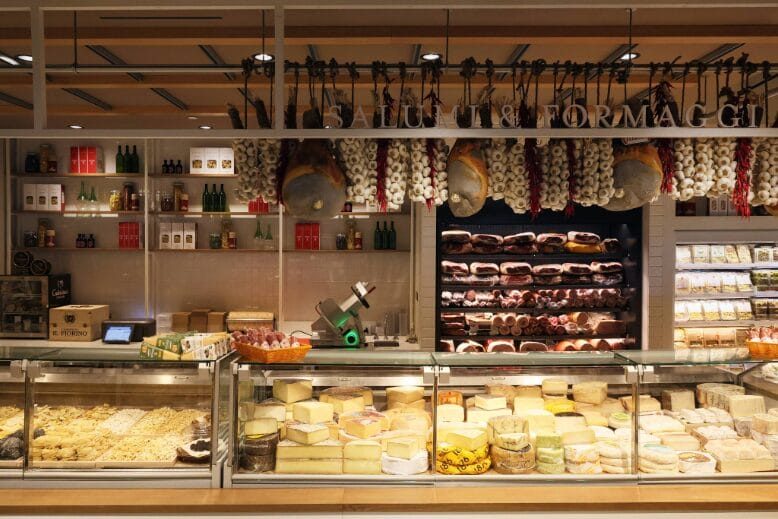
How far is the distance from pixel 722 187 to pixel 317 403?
7.69 feet

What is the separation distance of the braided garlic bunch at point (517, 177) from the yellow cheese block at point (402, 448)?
4.09ft

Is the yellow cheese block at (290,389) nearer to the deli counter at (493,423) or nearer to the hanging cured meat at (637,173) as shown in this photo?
the deli counter at (493,423)

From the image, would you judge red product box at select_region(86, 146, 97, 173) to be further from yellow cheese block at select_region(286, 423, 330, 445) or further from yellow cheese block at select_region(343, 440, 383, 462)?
yellow cheese block at select_region(343, 440, 383, 462)

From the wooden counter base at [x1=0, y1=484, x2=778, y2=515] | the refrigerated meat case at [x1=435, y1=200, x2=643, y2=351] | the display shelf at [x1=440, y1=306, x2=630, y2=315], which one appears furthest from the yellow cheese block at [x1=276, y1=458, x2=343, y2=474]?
the display shelf at [x1=440, y1=306, x2=630, y2=315]

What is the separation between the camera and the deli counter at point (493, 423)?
330 cm

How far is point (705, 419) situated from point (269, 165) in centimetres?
270

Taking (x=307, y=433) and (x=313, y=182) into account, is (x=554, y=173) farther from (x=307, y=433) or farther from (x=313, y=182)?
(x=307, y=433)

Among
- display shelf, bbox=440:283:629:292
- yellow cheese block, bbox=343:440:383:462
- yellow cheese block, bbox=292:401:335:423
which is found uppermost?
display shelf, bbox=440:283:629:292

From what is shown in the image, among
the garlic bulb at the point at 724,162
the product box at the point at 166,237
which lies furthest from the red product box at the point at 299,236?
the garlic bulb at the point at 724,162

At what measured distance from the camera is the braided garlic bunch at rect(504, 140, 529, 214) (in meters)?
3.34

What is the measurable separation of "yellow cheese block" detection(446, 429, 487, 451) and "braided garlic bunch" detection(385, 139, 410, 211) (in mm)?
1182

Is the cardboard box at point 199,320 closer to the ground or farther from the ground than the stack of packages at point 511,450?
farther from the ground

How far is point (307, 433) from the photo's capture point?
336 centimetres

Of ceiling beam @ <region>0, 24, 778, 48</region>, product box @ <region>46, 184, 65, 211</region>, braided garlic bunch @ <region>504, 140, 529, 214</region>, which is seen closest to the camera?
braided garlic bunch @ <region>504, 140, 529, 214</region>
